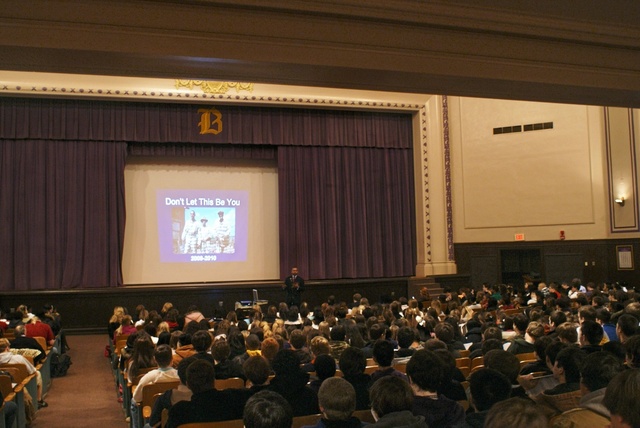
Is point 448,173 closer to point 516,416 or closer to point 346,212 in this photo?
point 346,212

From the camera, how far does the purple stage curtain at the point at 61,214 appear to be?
13.4 metres

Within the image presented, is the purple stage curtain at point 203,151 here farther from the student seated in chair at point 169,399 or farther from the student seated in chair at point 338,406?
the student seated in chair at point 338,406

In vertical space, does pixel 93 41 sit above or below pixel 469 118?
below

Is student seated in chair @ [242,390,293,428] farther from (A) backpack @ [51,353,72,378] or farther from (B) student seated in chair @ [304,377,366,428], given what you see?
(A) backpack @ [51,353,72,378]

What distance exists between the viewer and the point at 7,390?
16.4ft

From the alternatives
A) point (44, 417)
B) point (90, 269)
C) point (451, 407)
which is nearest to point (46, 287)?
point (90, 269)

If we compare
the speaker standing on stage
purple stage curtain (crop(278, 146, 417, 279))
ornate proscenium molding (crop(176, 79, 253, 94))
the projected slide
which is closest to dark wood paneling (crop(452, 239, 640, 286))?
purple stage curtain (crop(278, 146, 417, 279))

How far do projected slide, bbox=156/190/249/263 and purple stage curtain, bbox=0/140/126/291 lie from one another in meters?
1.10

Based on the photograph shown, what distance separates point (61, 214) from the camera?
1377 cm

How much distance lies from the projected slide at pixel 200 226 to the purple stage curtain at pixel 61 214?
1.10 metres

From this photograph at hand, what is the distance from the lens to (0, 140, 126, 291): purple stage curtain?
44.0 feet

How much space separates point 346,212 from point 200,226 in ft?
12.2

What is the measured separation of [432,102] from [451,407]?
13.9 m

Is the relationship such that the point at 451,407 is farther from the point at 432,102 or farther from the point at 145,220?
the point at 432,102
